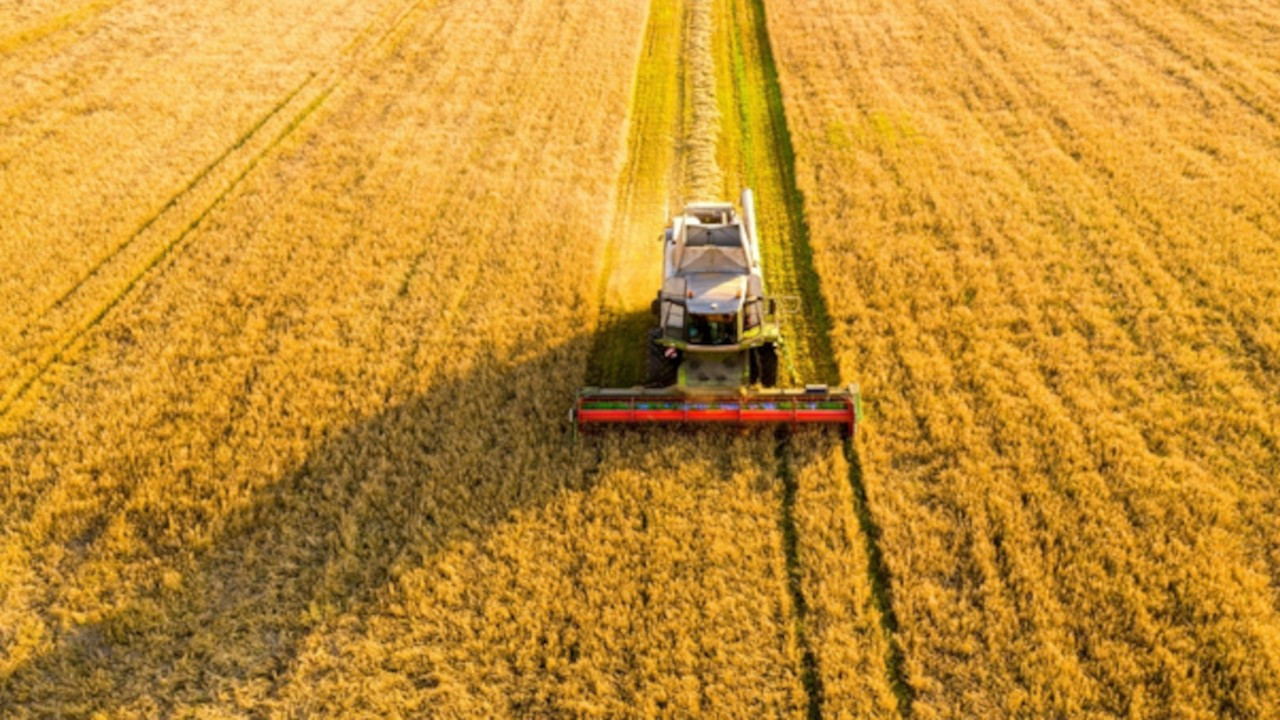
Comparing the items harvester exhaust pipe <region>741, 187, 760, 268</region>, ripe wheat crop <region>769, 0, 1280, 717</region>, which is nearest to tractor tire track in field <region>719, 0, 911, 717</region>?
ripe wheat crop <region>769, 0, 1280, 717</region>

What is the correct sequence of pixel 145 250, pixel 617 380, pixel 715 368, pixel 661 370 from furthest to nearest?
pixel 145 250
pixel 617 380
pixel 661 370
pixel 715 368

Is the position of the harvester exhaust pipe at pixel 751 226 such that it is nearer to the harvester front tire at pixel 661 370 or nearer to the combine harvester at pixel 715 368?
the combine harvester at pixel 715 368

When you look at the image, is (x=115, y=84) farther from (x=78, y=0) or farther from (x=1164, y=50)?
(x=1164, y=50)

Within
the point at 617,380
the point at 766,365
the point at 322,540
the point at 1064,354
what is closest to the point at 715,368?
the point at 766,365

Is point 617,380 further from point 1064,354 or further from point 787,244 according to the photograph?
point 1064,354

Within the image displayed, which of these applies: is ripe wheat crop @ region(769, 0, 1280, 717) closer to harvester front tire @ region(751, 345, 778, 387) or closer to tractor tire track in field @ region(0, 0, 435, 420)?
harvester front tire @ region(751, 345, 778, 387)

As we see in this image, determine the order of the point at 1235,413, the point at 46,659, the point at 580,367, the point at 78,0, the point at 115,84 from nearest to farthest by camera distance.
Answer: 1. the point at 46,659
2. the point at 1235,413
3. the point at 580,367
4. the point at 115,84
5. the point at 78,0

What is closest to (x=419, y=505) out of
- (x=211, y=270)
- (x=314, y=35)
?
(x=211, y=270)
